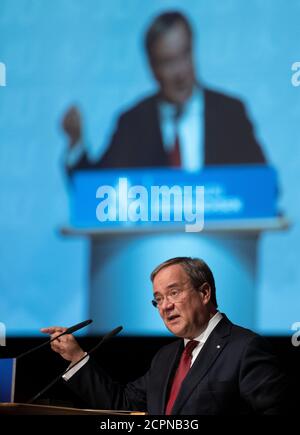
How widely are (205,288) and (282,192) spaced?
0.88 meters

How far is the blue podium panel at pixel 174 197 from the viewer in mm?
3824

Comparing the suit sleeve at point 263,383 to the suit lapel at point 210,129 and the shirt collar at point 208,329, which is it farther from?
the suit lapel at point 210,129

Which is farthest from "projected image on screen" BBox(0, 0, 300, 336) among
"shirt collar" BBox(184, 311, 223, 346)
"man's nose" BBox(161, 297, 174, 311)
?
"man's nose" BBox(161, 297, 174, 311)

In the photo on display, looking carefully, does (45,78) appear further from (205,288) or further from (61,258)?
(205,288)

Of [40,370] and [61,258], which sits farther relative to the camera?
[40,370]

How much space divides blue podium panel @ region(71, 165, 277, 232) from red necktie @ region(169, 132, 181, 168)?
45 mm

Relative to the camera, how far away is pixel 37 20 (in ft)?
13.6

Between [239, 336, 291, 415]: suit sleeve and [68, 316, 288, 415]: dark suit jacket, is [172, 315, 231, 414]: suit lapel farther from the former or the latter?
[239, 336, 291, 415]: suit sleeve

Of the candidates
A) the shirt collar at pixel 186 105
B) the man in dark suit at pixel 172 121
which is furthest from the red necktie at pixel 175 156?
the shirt collar at pixel 186 105

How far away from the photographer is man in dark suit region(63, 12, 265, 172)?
3938mm

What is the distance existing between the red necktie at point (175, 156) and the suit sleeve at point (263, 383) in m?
1.30

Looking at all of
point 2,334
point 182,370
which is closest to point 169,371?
point 182,370

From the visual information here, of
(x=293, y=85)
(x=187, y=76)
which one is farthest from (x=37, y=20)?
(x=293, y=85)

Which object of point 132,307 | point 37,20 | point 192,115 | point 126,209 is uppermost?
point 37,20
